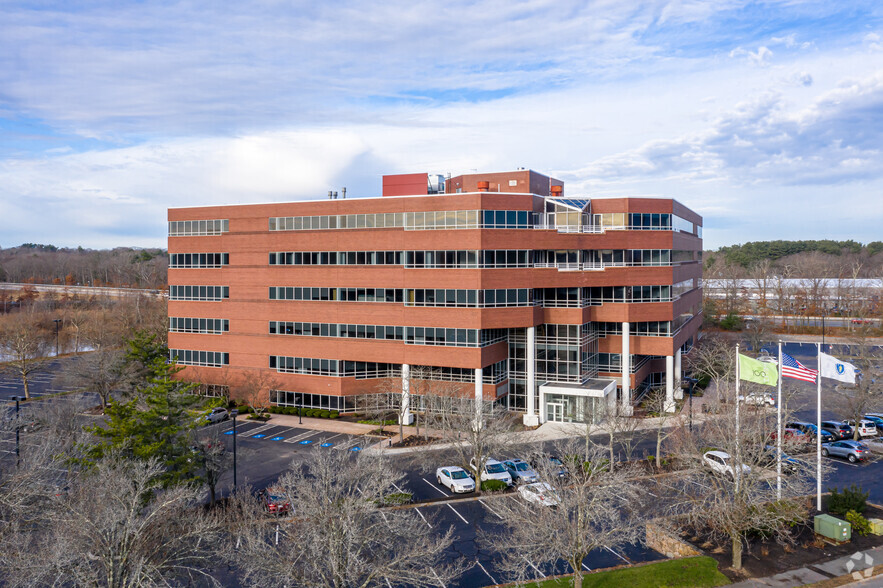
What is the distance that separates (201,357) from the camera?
190 ft

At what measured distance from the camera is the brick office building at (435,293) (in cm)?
4822

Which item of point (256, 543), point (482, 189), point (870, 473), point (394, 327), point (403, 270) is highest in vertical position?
point (482, 189)

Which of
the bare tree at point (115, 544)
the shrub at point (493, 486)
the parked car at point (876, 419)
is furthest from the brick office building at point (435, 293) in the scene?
the bare tree at point (115, 544)

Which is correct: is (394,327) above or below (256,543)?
above

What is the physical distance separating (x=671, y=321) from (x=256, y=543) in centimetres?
4625

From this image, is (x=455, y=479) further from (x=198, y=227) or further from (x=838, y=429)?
(x=198, y=227)

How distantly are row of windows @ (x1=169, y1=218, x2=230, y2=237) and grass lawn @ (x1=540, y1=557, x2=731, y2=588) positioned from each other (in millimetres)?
46205

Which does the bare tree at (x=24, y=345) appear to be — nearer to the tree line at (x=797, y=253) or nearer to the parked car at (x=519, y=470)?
the parked car at (x=519, y=470)

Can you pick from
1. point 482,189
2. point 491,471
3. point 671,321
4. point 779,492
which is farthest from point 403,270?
point 779,492

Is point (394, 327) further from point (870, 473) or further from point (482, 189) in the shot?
point (870, 473)

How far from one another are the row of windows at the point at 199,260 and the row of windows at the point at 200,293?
214cm

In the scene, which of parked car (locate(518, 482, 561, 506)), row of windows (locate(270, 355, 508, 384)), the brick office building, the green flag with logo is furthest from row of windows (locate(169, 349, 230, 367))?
the green flag with logo

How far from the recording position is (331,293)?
173 feet

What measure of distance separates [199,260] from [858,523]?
55.1 meters
